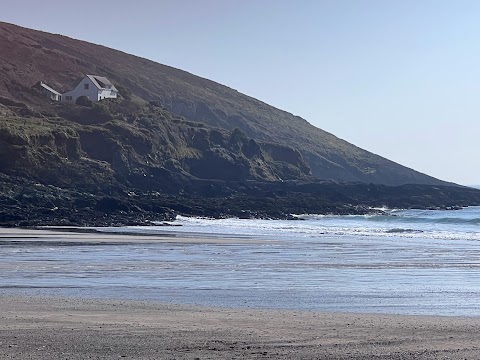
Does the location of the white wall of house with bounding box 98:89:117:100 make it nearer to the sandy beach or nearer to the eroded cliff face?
the eroded cliff face

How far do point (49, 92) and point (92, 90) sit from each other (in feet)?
18.4

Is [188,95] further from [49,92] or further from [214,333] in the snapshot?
[214,333]

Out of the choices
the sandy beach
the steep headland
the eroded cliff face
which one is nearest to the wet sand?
the sandy beach

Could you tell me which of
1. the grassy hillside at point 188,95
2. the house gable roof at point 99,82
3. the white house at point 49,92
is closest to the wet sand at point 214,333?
the house gable roof at point 99,82

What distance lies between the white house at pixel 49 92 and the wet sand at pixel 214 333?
3688 inches

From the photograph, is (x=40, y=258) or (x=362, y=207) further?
(x=362, y=207)

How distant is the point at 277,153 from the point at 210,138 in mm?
12777

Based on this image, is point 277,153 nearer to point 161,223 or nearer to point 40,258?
point 161,223

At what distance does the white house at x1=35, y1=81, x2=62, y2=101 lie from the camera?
108375 mm

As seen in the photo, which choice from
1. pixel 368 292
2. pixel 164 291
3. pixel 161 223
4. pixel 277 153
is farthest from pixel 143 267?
pixel 277 153

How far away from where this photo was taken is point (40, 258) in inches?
1107

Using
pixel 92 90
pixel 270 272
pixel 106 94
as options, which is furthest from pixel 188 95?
pixel 270 272

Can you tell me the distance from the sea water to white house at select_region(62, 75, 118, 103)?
65.5 m

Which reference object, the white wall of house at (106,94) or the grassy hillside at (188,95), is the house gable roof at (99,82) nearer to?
the white wall of house at (106,94)
